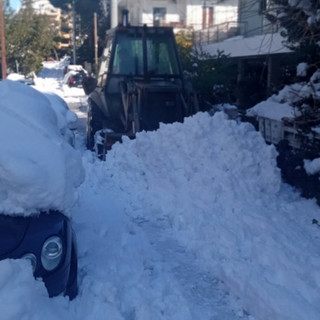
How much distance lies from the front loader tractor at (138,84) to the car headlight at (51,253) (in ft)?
19.8

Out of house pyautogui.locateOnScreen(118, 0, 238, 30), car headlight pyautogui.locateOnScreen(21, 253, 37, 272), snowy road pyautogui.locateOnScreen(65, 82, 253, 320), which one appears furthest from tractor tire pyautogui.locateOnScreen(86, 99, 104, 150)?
house pyautogui.locateOnScreen(118, 0, 238, 30)

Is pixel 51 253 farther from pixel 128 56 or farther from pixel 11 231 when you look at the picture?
pixel 128 56

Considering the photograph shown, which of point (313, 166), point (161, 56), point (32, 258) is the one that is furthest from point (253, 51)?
point (32, 258)

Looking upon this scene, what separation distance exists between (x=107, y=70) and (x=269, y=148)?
4367 millimetres

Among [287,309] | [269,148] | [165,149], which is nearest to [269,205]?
[269,148]

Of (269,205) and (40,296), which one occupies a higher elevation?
(40,296)

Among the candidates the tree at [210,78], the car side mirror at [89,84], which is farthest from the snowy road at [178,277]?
the car side mirror at [89,84]

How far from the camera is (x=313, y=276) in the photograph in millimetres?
4762

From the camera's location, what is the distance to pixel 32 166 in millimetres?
4016

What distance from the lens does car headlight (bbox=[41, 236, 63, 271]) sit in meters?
3.77

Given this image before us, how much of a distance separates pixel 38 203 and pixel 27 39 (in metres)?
41.8

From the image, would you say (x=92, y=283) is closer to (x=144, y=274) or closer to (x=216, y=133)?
(x=144, y=274)

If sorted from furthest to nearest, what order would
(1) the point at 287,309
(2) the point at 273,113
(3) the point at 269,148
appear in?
(2) the point at 273,113 < (3) the point at 269,148 < (1) the point at 287,309

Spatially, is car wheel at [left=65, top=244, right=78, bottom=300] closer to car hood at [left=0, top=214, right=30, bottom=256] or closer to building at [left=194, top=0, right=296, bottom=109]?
car hood at [left=0, top=214, right=30, bottom=256]
